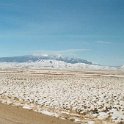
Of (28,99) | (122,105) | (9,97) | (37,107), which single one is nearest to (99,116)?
(122,105)

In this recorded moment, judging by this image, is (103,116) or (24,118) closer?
(24,118)

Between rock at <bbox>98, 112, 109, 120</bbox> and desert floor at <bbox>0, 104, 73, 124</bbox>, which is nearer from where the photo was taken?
desert floor at <bbox>0, 104, 73, 124</bbox>

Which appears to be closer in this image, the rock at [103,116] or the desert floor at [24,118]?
the desert floor at [24,118]

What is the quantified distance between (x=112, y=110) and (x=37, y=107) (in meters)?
5.14

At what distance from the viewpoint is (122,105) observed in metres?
20.0

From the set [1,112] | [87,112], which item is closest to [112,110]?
[87,112]

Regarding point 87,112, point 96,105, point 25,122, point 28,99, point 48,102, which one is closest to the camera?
point 25,122

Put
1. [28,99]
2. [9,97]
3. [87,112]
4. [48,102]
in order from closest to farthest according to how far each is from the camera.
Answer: [87,112] < [48,102] < [28,99] < [9,97]

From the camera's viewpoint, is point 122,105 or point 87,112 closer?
point 87,112

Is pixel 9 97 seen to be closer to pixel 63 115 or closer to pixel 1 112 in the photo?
pixel 1 112

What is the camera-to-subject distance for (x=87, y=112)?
17.8 meters

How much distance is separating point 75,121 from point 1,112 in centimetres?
503

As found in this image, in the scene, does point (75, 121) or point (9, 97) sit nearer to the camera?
point (75, 121)

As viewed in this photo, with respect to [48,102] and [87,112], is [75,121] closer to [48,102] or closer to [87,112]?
[87,112]
